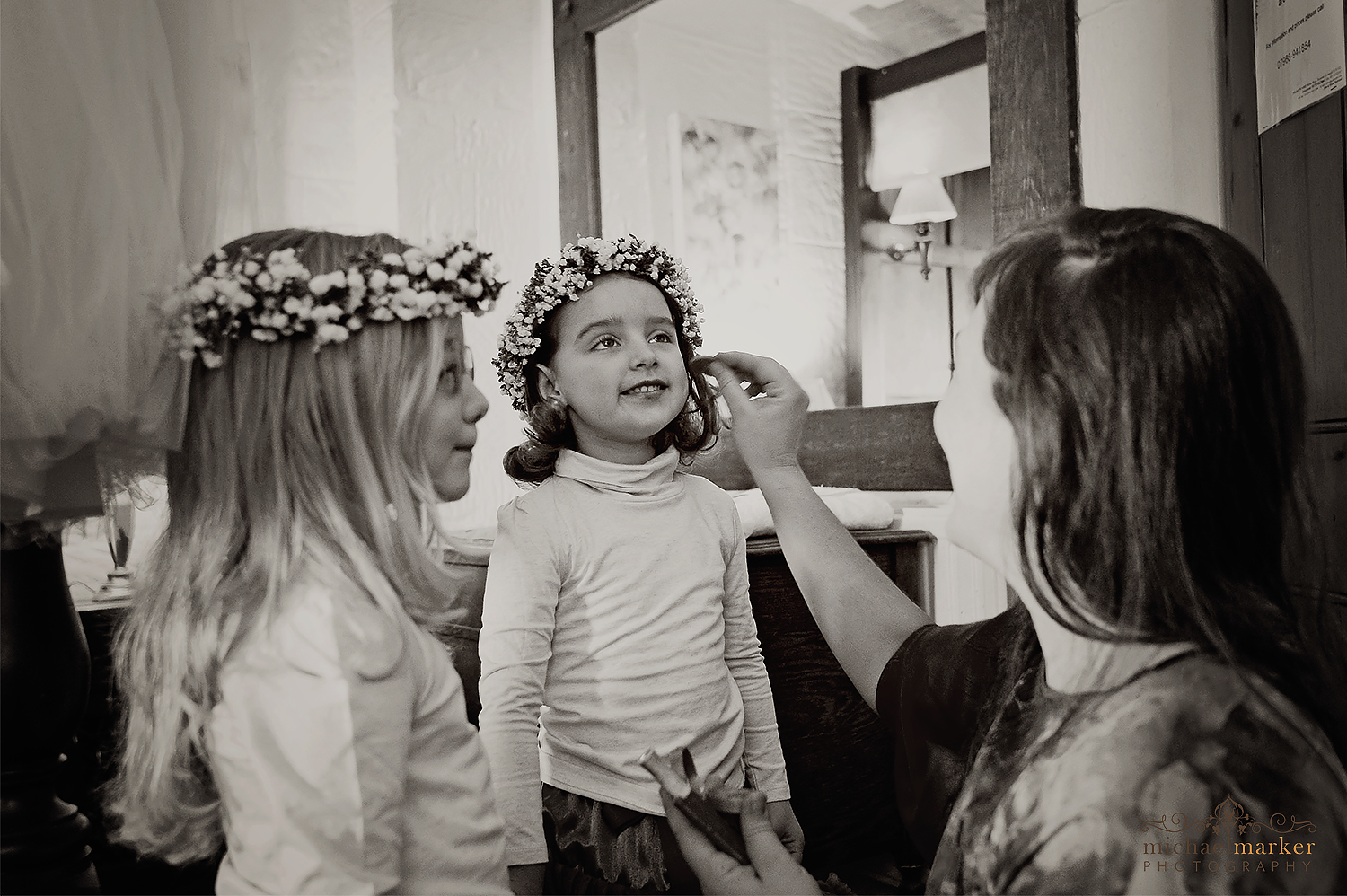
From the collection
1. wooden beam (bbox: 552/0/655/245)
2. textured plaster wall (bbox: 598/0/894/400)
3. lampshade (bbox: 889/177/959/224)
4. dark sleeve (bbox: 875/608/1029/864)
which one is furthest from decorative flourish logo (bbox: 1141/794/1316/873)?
wooden beam (bbox: 552/0/655/245)

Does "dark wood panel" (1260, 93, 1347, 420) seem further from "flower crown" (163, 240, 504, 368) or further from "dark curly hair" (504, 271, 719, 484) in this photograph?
"flower crown" (163, 240, 504, 368)

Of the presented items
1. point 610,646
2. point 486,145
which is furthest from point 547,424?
point 486,145

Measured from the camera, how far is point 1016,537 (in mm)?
645

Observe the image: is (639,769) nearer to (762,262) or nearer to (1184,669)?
(1184,669)

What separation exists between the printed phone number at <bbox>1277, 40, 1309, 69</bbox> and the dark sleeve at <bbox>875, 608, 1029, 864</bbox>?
662mm

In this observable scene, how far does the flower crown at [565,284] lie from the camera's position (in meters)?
1.20

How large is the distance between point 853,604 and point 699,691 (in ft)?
0.81

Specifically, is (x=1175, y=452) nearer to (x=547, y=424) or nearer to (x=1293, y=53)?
(x=1293, y=53)

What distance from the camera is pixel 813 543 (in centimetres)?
103

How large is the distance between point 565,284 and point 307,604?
0.65 meters

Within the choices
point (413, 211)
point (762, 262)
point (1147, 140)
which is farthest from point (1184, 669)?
point (762, 262)

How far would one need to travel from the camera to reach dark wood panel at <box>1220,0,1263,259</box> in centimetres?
111

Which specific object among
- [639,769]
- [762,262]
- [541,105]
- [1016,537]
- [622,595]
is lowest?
[639,769]

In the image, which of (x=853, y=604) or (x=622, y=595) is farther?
(x=622, y=595)
